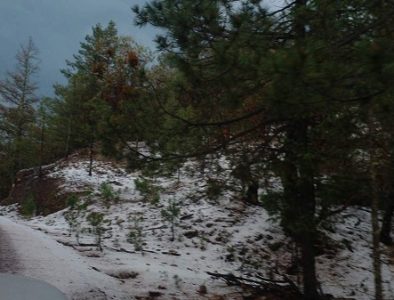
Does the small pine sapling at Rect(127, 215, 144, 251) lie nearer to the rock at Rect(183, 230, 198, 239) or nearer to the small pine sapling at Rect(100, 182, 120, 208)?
the rock at Rect(183, 230, 198, 239)

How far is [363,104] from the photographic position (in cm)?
450

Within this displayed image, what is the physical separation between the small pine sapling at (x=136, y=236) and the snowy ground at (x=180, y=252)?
91 millimetres

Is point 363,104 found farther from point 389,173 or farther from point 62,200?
point 62,200

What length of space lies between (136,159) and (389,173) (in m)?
3.69

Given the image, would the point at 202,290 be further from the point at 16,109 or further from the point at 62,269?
the point at 16,109

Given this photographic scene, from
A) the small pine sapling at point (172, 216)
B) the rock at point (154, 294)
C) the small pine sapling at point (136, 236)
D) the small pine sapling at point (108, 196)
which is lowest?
the rock at point (154, 294)

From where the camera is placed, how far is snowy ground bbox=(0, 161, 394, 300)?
716 centimetres

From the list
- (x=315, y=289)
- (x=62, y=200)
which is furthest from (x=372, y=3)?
(x=62, y=200)

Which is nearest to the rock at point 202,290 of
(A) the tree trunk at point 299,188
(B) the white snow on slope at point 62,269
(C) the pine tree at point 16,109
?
(B) the white snow on slope at point 62,269

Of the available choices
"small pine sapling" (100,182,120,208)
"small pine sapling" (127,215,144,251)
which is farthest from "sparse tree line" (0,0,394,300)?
"small pine sapling" (100,182,120,208)

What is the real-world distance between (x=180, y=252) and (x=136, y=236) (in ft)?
3.66

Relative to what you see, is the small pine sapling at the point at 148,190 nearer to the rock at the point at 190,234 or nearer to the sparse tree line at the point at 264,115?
the rock at the point at 190,234

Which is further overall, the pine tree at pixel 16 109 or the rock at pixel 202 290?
the pine tree at pixel 16 109

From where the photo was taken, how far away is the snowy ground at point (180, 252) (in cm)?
716
